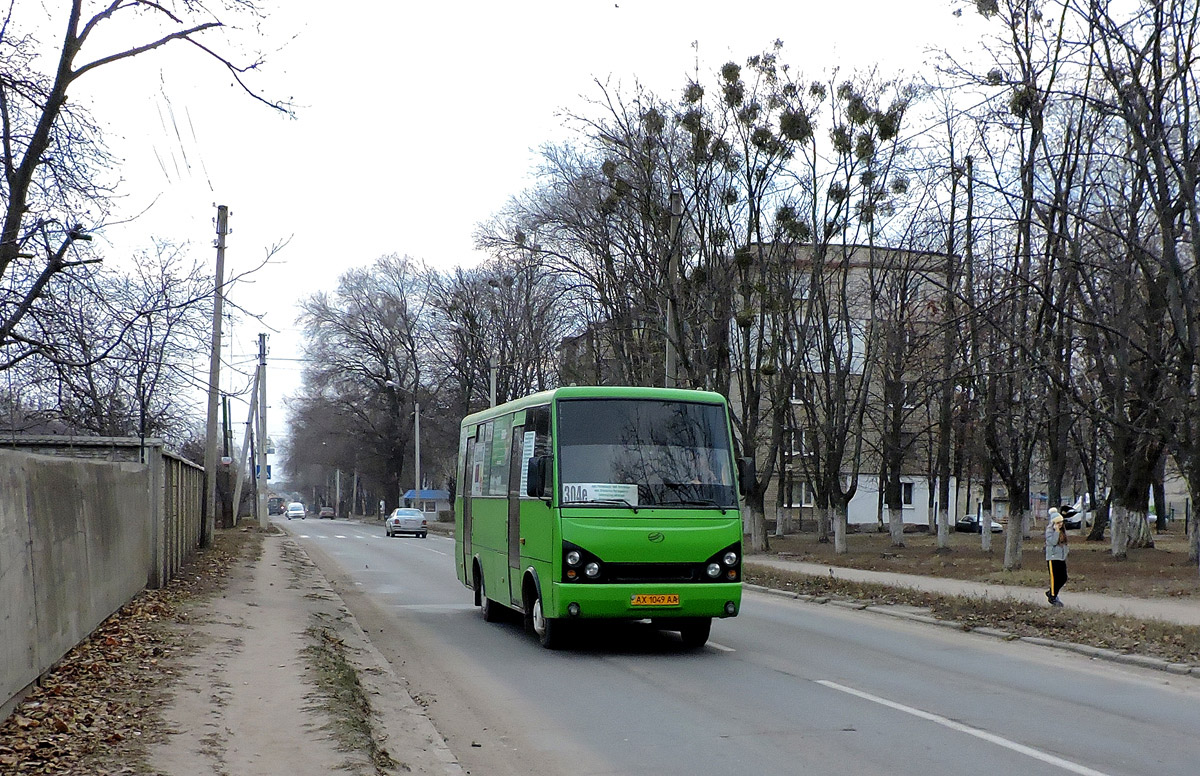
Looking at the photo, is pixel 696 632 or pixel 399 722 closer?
pixel 399 722

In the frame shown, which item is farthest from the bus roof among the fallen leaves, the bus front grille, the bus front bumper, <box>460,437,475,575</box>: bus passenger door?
the fallen leaves

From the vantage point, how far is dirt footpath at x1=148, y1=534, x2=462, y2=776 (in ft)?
23.0

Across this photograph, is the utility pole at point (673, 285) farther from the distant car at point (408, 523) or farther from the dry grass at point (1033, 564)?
the distant car at point (408, 523)

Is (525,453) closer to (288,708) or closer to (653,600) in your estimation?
(653,600)

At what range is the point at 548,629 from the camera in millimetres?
12969

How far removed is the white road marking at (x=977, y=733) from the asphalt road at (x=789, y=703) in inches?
1.1

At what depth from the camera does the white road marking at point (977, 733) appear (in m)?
7.29

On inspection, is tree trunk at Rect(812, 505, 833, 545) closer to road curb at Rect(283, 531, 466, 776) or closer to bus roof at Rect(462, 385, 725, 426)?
bus roof at Rect(462, 385, 725, 426)

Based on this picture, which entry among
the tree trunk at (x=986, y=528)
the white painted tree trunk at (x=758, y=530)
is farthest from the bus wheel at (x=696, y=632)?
the tree trunk at (x=986, y=528)

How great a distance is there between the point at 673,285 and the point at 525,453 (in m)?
17.9

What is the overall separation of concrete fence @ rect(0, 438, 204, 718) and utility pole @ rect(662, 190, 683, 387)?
13.0 meters

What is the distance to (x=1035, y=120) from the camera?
21.0m

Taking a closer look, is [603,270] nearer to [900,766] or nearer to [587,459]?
[587,459]

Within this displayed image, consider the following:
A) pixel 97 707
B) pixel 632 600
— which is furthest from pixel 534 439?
pixel 97 707
